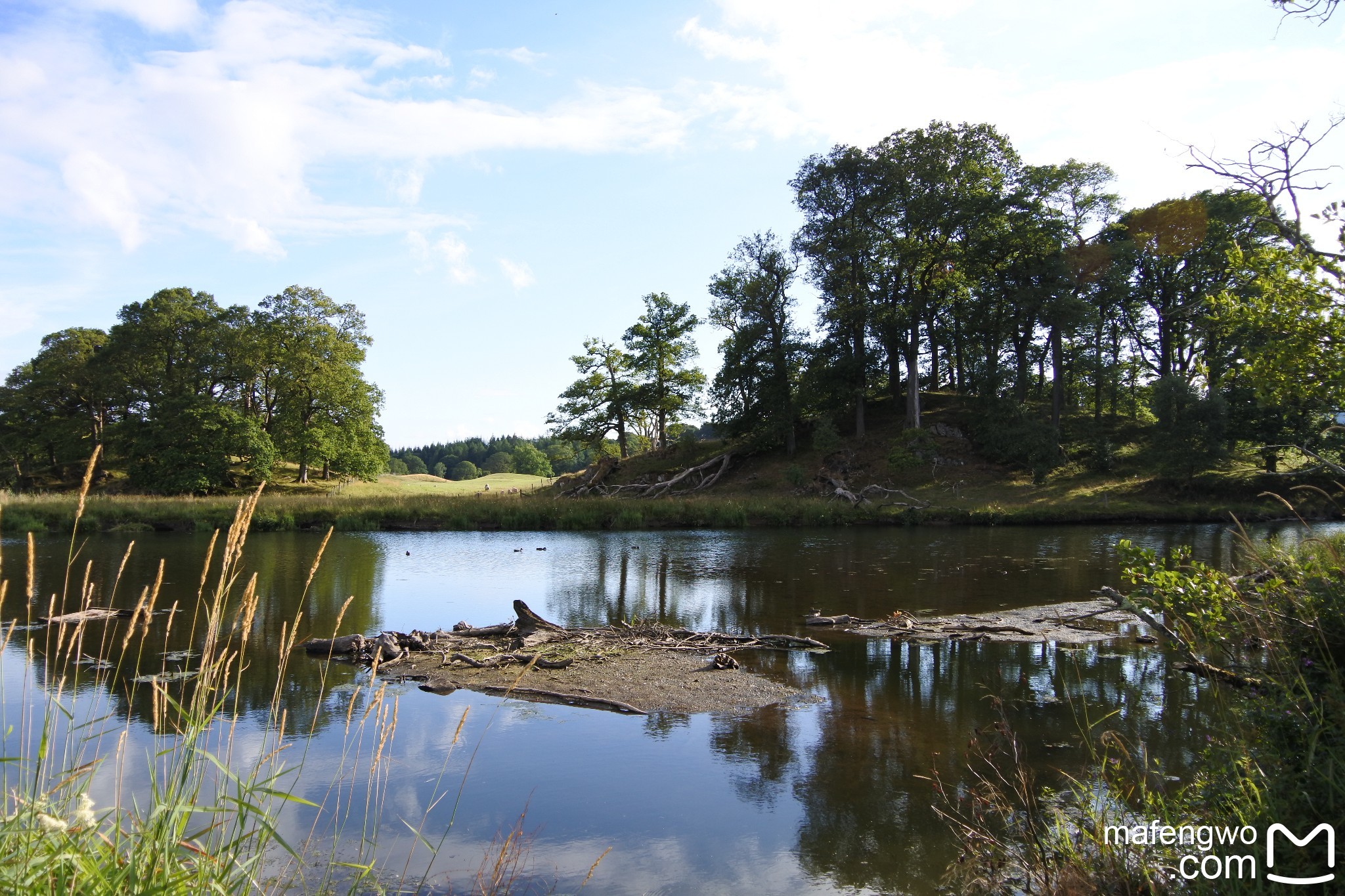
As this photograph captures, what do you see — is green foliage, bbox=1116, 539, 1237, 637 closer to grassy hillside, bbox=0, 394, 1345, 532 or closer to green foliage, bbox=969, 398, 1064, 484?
grassy hillside, bbox=0, 394, 1345, 532

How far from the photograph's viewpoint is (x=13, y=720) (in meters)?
7.62

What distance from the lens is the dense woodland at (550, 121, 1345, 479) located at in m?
36.3

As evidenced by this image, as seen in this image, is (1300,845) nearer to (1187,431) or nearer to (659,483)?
(1187,431)

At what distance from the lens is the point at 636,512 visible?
104 ft

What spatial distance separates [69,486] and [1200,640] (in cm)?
5880

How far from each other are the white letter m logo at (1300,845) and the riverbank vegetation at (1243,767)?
0.12 ft

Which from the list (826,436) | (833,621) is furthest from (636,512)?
(833,621)

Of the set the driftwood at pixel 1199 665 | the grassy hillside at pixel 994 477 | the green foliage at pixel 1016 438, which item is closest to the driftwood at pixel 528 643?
the driftwood at pixel 1199 665

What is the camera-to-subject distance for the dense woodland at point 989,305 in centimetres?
3628

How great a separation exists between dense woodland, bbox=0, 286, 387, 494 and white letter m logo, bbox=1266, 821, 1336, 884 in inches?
1937

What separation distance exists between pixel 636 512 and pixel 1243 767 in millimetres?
28033

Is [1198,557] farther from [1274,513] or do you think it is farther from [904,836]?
Result: [904,836]

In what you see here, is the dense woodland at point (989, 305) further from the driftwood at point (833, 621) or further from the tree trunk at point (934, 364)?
the driftwood at point (833, 621)

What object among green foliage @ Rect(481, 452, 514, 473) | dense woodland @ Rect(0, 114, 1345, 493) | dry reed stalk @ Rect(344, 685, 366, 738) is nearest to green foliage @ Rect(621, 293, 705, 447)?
dense woodland @ Rect(0, 114, 1345, 493)
